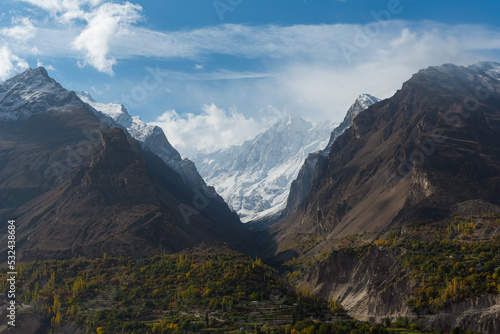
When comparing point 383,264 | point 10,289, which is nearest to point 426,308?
point 383,264

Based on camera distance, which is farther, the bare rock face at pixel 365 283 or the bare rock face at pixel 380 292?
the bare rock face at pixel 365 283

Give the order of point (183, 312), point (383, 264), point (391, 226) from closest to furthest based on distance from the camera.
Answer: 1. point (183, 312)
2. point (383, 264)
3. point (391, 226)

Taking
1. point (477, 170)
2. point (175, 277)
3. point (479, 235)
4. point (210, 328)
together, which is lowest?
point (210, 328)

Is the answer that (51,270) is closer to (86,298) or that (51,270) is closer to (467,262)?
(86,298)

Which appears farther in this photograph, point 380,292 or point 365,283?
point 365,283

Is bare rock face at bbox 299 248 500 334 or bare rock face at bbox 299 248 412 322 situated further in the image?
bare rock face at bbox 299 248 412 322

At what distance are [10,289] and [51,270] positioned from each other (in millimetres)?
21838

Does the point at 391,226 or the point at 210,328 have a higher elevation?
the point at 391,226

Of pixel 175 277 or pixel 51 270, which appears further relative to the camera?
pixel 51 270

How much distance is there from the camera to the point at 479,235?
5576 inches

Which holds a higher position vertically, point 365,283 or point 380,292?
point 365,283

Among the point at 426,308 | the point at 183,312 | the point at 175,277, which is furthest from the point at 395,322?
the point at 175,277

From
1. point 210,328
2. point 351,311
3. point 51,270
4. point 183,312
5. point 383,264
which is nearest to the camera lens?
point 210,328

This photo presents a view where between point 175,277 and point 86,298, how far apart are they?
2385 cm
